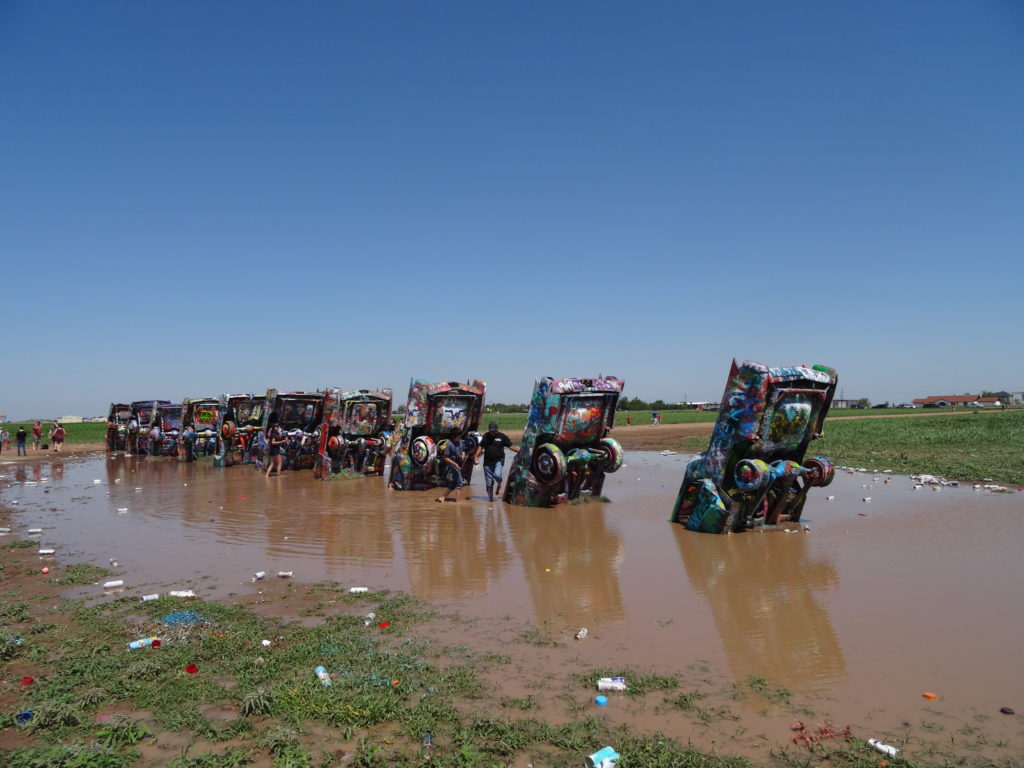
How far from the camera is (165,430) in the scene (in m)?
29.5

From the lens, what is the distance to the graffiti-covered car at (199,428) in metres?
26.5

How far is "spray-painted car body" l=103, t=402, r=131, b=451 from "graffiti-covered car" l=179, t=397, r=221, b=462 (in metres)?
8.27

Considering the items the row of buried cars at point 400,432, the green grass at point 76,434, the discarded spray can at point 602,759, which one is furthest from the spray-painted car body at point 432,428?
the green grass at point 76,434

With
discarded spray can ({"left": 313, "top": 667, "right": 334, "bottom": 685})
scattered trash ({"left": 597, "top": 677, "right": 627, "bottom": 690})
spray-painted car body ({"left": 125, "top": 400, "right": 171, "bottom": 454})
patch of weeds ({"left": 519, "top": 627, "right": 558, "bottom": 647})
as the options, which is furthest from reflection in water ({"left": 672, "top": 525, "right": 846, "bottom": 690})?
spray-painted car body ({"left": 125, "top": 400, "right": 171, "bottom": 454})

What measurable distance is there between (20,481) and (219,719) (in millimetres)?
21398

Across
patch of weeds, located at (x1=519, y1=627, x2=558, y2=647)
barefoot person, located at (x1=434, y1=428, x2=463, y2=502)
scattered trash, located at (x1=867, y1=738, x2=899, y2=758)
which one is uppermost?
barefoot person, located at (x1=434, y1=428, x2=463, y2=502)

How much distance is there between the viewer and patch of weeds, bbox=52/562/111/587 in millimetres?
7891

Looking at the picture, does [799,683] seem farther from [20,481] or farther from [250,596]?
[20,481]

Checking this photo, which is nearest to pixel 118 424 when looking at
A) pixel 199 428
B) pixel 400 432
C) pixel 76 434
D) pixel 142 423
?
pixel 142 423

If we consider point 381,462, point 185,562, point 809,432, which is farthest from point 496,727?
point 381,462

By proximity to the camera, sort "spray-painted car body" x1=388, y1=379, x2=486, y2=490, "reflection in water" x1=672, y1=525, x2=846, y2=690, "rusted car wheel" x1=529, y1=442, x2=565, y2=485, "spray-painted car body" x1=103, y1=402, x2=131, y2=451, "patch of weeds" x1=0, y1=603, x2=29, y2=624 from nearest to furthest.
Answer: "reflection in water" x1=672, y1=525, x2=846, y2=690 < "patch of weeds" x1=0, y1=603, x2=29, y2=624 < "rusted car wheel" x1=529, y1=442, x2=565, y2=485 < "spray-painted car body" x1=388, y1=379, x2=486, y2=490 < "spray-painted car body" x1=103, y1=402, x2=131, y2=451

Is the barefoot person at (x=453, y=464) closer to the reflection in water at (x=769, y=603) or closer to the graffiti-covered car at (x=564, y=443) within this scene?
the graffiti-covered car at (x=564, y=443)

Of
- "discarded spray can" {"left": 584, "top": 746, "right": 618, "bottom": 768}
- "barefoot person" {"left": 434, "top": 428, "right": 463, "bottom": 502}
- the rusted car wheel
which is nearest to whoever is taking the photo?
"discarded spray can" {"left": 584, "top": 746, "right": 618, "bottom": 768}

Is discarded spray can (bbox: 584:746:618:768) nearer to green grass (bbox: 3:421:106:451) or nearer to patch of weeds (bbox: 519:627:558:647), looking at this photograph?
patch of weeds (bbox: 519:627:558:647)
